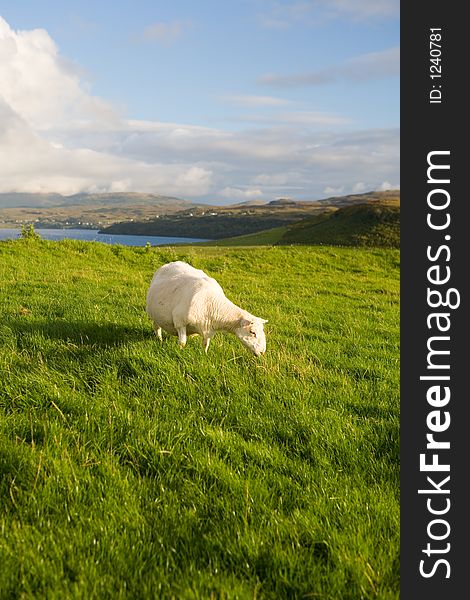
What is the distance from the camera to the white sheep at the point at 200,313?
8664 mm

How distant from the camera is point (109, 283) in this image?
1847 cm

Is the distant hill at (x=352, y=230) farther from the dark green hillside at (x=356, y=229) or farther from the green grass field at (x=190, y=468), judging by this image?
the green grass field at (x=190, y=468)

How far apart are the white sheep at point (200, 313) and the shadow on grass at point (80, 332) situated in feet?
2.75

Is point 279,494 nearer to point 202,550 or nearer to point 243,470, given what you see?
point 243,470

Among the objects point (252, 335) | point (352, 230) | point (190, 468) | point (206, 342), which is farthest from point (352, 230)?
point (190, 468)

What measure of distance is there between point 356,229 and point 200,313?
81100 mm

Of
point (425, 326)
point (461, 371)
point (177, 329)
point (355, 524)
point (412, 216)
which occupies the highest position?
point (412, 216)

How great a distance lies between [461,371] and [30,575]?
330cm

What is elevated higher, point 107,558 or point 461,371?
point 461,371

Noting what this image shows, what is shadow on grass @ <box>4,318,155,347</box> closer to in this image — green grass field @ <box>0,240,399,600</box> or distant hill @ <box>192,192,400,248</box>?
green grass field @ <box>0,240,399,600</box>

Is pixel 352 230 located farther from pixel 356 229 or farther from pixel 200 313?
pixel 200 313

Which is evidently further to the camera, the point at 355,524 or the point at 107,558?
the point at 355,524

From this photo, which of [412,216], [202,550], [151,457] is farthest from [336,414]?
[412,216]

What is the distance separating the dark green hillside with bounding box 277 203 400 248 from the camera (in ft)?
249
